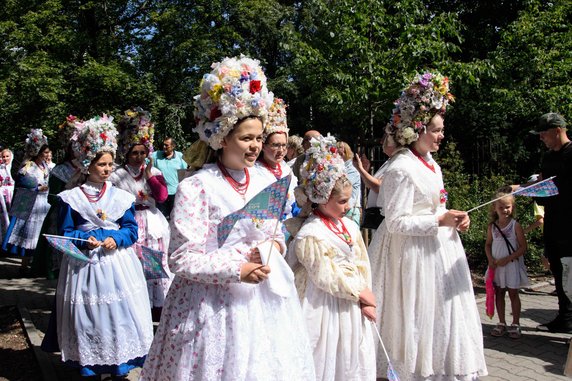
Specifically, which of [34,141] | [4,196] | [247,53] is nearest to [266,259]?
[34,141]

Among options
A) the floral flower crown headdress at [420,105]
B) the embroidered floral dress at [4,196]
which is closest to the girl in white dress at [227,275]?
the floral flower crown headdress at [420,105]

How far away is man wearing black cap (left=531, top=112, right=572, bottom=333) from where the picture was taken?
561 cm

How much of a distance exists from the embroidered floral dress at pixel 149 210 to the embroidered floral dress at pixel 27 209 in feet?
15.1

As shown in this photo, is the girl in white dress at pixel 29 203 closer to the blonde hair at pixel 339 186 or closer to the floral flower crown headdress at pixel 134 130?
the floral flower crown headdress at pixel 134 130

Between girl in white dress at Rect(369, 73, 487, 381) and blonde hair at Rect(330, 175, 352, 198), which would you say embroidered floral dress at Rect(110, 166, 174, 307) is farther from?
blonde hair at Rect(330, 175, 352, 198)

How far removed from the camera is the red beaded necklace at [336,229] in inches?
151

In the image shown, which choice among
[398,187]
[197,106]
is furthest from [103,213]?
[398,187]

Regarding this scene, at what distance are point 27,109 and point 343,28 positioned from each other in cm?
508

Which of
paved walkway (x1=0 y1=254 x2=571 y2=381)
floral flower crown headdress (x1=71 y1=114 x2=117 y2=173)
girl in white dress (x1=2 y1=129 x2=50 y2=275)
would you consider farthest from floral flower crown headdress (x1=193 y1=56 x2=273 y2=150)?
girl in white dress (x1=2 y1=129 x2=50 y2=275)

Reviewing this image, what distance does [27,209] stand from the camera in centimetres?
1004

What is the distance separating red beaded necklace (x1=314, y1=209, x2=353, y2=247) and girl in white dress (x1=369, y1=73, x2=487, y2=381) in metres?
0.48

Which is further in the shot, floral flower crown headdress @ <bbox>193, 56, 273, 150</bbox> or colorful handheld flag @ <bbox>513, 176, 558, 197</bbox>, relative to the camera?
colorful handheld flag @ <bbox>513, 176, 558, 197</bbox>

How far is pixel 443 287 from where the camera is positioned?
4184mm

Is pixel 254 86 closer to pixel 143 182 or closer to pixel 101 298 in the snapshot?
pixel 101 298
